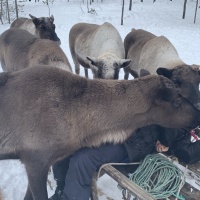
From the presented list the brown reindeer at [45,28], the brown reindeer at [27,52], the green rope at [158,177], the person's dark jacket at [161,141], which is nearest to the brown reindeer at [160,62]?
the person's dark jacket at [161,141]

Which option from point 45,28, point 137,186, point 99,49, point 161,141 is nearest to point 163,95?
point 161,141

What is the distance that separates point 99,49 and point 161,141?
11.7 ft

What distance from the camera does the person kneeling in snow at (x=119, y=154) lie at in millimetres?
3016

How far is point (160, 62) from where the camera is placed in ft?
17.8

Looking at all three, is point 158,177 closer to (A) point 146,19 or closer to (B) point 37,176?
(B) point 37,176

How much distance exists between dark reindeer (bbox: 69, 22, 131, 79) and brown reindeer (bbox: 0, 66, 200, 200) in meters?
2.32

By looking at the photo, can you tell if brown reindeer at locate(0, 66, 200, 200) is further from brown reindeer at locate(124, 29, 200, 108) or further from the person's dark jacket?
brown reindeer at locate(124, 29, 200, 108)

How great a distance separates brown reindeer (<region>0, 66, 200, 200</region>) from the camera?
9.35 ft

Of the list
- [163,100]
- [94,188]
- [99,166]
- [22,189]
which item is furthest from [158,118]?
[22,189]

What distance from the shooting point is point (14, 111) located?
115 inches

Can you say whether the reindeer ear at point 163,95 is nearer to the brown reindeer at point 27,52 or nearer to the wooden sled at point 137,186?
the wooden sled at point 137,186

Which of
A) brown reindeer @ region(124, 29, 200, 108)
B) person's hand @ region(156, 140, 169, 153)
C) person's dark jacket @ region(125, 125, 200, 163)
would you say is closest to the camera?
person's dark jacket @ region(125, 125, 200, 163)

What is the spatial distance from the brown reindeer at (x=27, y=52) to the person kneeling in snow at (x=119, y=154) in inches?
76.1

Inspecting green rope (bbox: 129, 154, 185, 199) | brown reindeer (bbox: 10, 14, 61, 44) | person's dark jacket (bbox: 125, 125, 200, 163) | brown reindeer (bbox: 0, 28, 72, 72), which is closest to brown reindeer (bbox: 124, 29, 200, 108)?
person's dark jacket (bbox: 125, 125, 200, 163)
